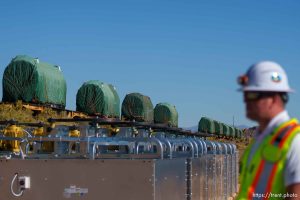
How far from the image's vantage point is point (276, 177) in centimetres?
316

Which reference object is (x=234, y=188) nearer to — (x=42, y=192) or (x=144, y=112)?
(x=42, y=192)

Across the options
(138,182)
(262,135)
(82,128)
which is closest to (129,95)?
(82,128)

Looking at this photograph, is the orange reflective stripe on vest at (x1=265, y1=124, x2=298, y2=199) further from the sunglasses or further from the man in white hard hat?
the sunglasses

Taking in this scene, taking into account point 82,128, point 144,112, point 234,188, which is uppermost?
point 144,112

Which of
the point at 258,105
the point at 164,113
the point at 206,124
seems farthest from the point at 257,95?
the point at 206,124

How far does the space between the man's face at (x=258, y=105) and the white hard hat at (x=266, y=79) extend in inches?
1.3

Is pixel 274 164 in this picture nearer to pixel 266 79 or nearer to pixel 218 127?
pixel 266 79

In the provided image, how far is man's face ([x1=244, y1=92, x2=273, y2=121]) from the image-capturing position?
10.7 feet

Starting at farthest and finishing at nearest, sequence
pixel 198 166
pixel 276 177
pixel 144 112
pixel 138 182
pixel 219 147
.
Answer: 1. pixel 144 112
2. pixel 219 147
3. pixel 198 166
4. pixel 138 182
5. pixel 276 177

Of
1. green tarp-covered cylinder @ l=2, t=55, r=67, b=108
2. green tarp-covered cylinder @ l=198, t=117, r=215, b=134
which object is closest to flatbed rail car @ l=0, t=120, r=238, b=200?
green tarp-covered cylinder @ l=2, t=55, r=67, b=108

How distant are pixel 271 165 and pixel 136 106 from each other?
48.2 metres

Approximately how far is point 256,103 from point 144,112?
157 feet

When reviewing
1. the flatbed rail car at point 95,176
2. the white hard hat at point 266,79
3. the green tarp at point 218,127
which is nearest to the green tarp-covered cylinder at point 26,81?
the flatbed rail car at point 95,176

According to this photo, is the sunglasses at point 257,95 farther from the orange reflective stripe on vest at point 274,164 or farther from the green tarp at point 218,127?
the green tarp at point 218,127
